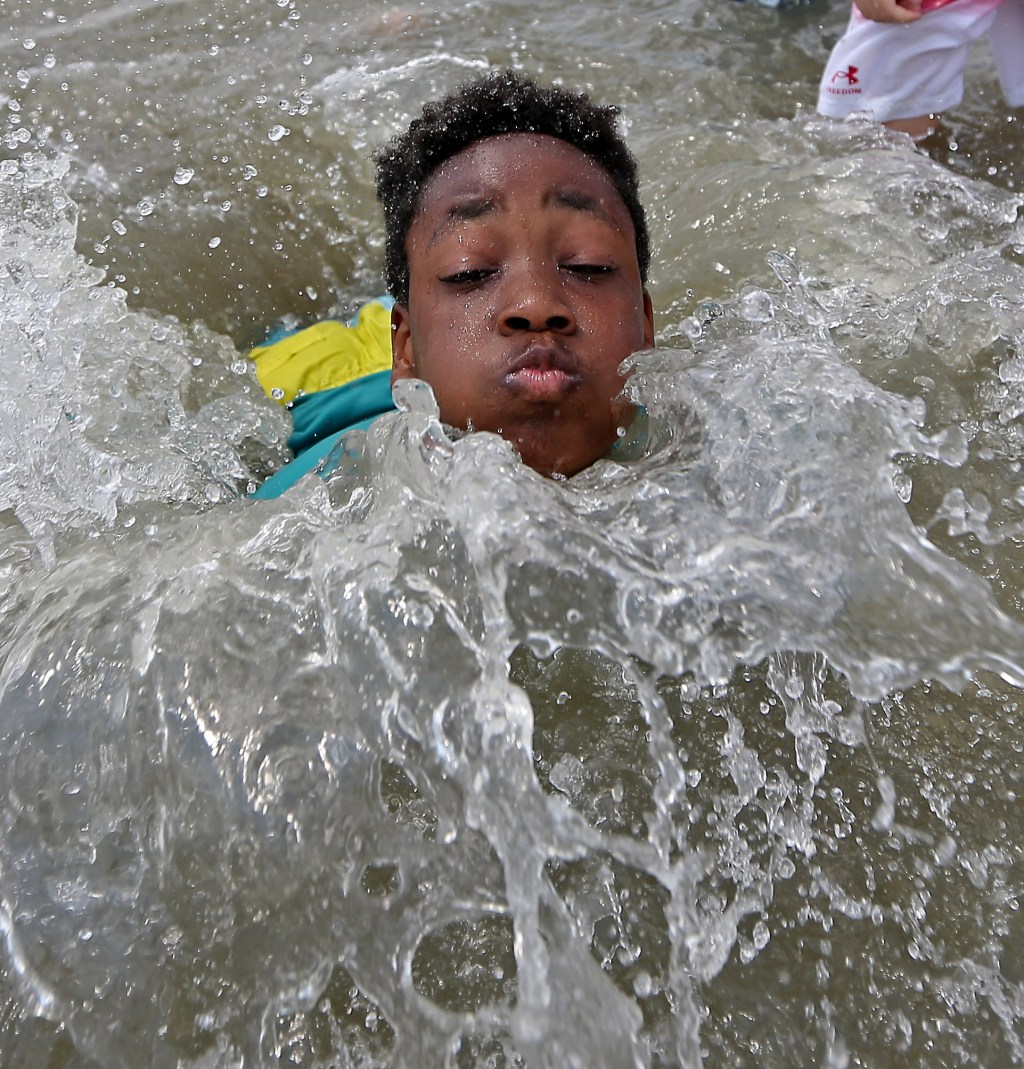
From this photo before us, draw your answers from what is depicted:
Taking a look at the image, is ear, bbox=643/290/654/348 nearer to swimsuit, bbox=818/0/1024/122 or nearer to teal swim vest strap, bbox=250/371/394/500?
teal swim vest strap, bbox=250/371/394/500

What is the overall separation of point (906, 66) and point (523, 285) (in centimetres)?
227

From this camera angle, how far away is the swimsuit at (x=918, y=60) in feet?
11.1

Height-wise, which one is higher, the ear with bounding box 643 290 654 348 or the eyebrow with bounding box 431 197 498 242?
the eyebrow with bounding box 431 197 498 242

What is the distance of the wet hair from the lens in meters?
2.23

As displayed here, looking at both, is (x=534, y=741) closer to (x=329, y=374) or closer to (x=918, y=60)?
(x=329, y=374)

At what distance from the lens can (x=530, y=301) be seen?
5.90ft

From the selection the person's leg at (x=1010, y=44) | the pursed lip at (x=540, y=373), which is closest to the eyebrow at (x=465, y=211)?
the pursed lip at (x=540, y=373)

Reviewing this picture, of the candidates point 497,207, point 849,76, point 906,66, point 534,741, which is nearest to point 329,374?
point 497,207

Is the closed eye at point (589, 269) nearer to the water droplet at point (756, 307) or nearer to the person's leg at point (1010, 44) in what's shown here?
the water droplet at point (756, 307)

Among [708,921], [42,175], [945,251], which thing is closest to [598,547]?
[708,921]

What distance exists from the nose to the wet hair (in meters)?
0.44

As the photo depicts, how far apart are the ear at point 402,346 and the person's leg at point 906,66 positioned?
1.98 meters

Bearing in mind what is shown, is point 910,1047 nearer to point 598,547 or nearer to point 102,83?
point 598,547

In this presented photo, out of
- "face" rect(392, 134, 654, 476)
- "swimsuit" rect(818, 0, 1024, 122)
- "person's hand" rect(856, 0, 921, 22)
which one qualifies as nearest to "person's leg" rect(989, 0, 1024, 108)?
"swimsuit" rect(818, 0, 1024, 122)
